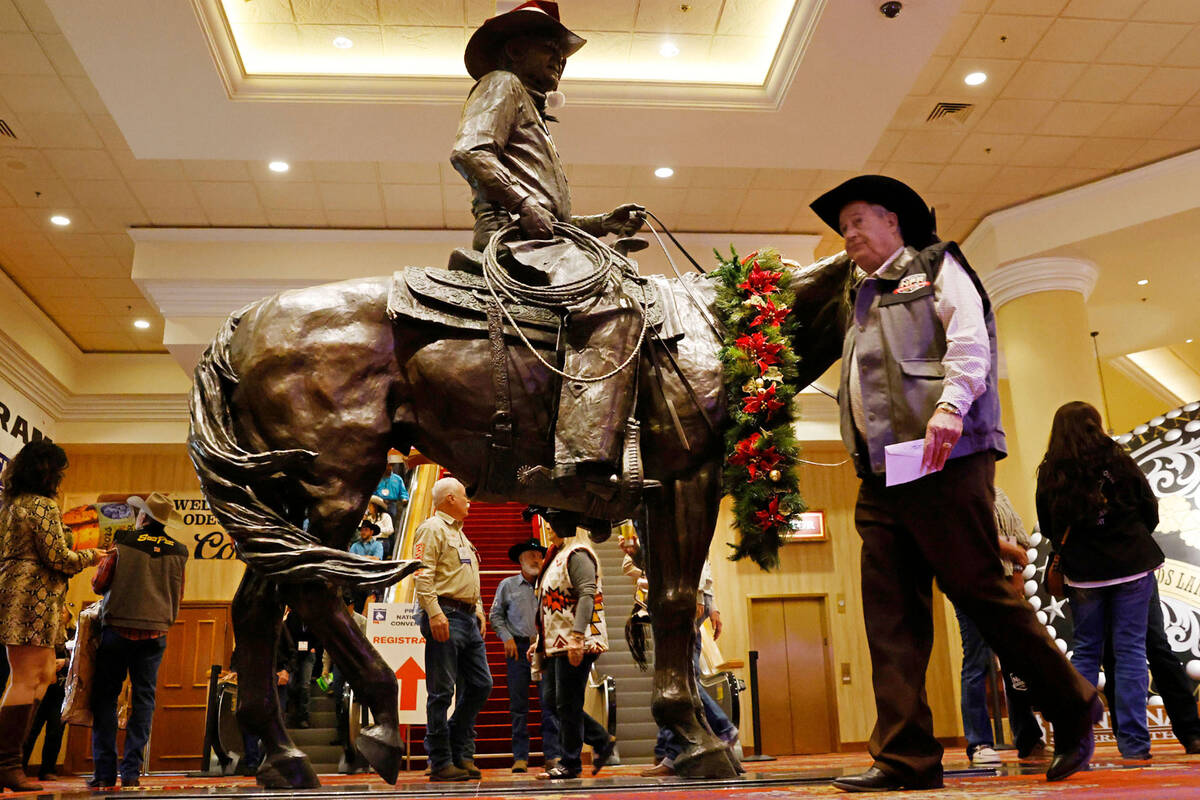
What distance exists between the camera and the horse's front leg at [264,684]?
3.93 meters

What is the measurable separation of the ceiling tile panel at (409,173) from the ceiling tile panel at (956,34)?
5.80 metres

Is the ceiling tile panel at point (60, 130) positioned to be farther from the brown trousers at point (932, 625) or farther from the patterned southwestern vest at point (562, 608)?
the brown trousers at point (932, 625)

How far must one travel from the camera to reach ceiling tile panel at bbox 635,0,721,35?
973 centimetres

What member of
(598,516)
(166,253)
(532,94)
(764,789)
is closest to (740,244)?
(166,253)

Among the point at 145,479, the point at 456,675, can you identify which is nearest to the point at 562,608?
the point at 456,675

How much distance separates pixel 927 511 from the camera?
3086 mm

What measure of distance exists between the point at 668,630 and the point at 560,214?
2013 millimetres

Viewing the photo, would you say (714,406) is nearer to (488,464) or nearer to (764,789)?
(488,464)

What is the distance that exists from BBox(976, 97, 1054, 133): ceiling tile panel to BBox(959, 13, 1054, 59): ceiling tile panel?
2.82 ft

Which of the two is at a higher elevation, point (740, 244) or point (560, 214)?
point (740, 244)

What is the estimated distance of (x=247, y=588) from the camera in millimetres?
4059

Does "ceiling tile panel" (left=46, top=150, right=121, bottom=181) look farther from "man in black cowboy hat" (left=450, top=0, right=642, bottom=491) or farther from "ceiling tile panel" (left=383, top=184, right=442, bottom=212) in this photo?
"man in black cowboy hat" (left=450, top=0, right=642, bottom=491)

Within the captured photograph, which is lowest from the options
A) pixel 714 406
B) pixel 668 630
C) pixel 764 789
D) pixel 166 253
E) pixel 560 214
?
pixel 764 789

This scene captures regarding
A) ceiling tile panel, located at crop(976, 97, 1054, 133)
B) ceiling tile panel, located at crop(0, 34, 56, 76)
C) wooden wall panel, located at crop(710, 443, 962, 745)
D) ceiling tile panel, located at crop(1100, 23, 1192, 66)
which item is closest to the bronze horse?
ceiling tile panel, located at crop(0, 34, 56, 76)
